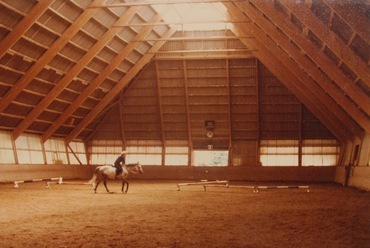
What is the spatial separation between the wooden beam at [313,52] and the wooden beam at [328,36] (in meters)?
1.47

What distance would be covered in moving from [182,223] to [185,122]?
2095 cm

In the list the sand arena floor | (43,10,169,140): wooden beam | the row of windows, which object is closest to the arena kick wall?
the row of windows

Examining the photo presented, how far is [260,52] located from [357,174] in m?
7.39

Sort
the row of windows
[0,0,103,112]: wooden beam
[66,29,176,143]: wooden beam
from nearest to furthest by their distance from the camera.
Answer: [0,0,103,112]: wooden beam → [66,29,176,143]: wooden beam → the row of windows

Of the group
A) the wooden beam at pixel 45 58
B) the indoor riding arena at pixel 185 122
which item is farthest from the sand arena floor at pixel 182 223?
the wooden beam at pixel 45 58

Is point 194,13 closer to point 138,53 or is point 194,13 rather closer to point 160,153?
point 138,53

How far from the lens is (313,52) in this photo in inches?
698

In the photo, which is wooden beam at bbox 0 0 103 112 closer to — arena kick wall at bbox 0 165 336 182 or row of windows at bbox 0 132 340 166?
row of windows at bbox 0 132 340 166

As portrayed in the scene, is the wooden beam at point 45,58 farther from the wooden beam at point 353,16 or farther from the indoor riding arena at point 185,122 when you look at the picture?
the wooden beam at point 353,16

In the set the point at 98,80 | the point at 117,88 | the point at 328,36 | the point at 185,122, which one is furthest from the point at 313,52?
the point at 185,122

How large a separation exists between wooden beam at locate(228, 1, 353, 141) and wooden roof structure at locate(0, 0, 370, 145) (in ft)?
0.17

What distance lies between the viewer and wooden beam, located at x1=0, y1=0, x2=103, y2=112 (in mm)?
20312

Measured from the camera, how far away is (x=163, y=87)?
29.9 meters

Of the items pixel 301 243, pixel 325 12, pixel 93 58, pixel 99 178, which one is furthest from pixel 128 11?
pixel 301 243
